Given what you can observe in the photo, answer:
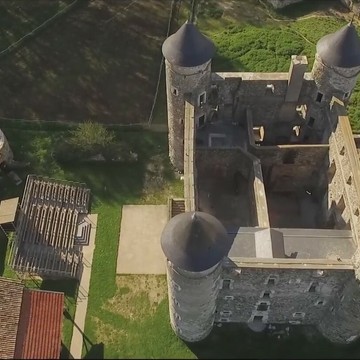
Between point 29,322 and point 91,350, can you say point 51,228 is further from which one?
point 91,350

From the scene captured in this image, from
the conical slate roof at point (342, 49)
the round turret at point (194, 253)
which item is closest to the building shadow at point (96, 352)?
the round turret at point (194, 253)

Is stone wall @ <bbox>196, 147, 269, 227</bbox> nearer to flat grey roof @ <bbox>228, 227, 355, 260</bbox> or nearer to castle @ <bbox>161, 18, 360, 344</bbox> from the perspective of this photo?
castle @ <bbox>161, 18, 360, 344</bbox>

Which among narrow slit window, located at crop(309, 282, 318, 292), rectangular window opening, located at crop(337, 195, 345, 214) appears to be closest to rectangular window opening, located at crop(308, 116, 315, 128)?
rectangular window opening, located at crop(337, 195, 345, 214)

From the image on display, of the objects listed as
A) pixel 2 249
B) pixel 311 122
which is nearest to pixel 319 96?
pixel 311 122

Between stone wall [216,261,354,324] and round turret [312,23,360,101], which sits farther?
round turret [312,23,360,101]

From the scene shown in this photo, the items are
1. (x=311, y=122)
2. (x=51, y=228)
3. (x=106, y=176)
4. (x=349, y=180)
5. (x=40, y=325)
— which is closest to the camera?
(x=349, y=180)

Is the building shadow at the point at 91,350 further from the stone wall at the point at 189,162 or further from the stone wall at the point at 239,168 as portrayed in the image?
the stone wall at the point at 239,168

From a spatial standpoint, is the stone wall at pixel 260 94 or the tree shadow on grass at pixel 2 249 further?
the tree shadow on grass at pixel 2 249
